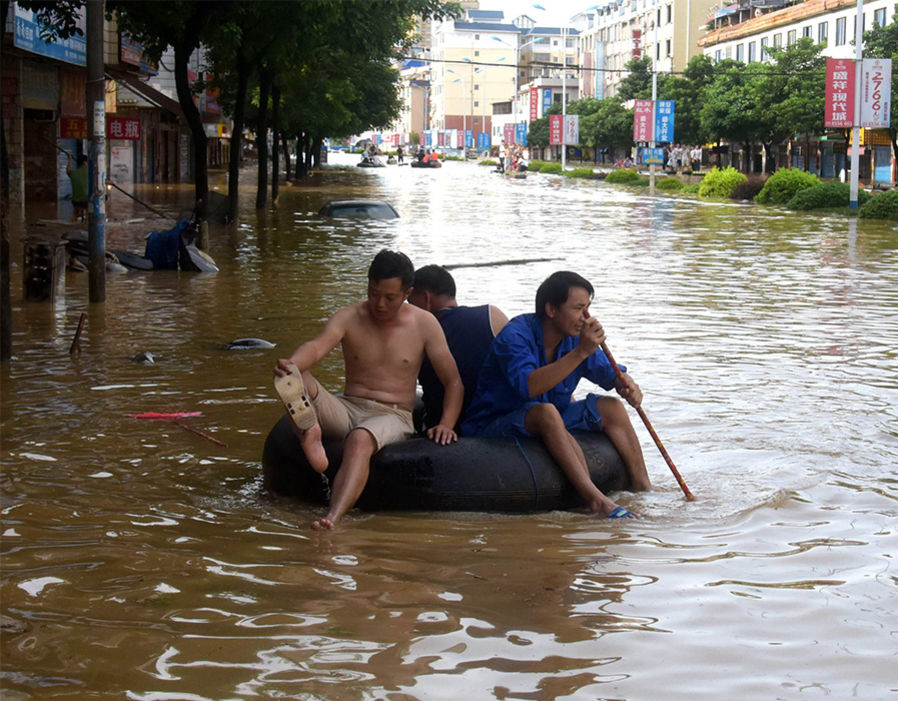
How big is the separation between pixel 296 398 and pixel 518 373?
3.88 ft

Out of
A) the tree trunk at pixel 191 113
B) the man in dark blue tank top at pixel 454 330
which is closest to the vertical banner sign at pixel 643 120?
the tree trunk at pixel 191 113

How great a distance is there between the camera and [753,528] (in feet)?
20.7

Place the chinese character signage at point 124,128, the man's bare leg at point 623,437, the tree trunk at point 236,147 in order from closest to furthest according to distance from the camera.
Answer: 1. the man's bare leg at point 623,437
2. the tree trunk at point 236,147
3. the chinese character signage at point 124,128

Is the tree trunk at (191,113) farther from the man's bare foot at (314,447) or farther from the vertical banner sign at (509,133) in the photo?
the vertical banner sign at (509,133)

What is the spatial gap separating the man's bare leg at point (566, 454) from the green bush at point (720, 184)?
141 feet

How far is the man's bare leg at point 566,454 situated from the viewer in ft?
21.0

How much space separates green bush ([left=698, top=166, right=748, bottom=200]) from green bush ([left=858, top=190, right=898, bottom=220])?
13.5 m

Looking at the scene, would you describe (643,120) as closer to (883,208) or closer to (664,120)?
(664,120)

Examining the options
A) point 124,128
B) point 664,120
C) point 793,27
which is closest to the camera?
point 124,128

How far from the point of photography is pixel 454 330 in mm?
7176

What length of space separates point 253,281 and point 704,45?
75485mm

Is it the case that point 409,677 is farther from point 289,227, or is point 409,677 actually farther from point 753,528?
point 289,227

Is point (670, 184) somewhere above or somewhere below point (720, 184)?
above

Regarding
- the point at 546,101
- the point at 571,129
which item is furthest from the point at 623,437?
the point at 546,101
